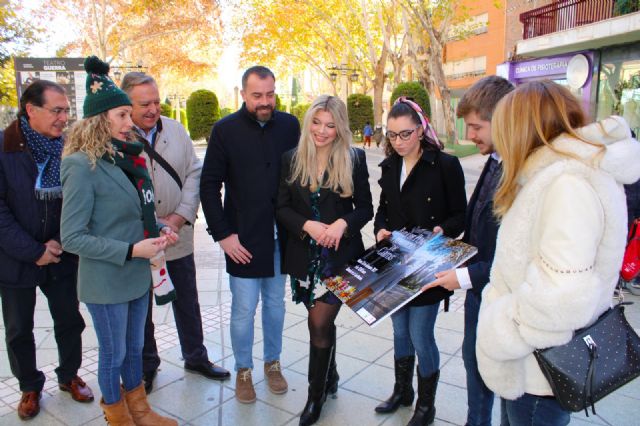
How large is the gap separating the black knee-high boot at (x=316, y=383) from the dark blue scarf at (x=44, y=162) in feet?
6.17

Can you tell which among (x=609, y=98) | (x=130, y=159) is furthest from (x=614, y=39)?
(x=130, y=159)

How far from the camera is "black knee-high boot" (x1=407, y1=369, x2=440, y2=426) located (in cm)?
293

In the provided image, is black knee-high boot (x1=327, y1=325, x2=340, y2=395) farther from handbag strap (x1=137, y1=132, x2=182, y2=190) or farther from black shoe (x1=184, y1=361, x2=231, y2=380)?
handbag strap (x1=137, y1=132, x2=182, y2=190)

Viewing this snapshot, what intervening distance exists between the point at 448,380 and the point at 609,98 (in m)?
15.7

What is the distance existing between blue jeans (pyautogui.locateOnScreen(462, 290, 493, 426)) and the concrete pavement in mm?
448

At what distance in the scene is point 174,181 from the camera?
11.3ft

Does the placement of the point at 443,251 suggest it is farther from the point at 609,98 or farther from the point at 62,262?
the point at 609,98

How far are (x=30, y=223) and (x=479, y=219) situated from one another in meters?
2.64

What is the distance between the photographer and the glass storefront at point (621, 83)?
1466 cm

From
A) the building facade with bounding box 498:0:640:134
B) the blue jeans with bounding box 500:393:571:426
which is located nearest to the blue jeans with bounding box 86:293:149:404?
the blue jeans with bounding box 500:393:571:426

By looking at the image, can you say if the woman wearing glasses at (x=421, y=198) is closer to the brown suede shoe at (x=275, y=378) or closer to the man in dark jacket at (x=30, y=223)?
the brown suede shoe at (x=275, y=378)

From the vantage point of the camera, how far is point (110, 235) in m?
2.61

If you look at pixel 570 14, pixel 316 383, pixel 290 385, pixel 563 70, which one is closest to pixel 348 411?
pixel 316 383

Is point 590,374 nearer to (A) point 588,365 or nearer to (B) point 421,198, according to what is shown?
(A) point 588,365
